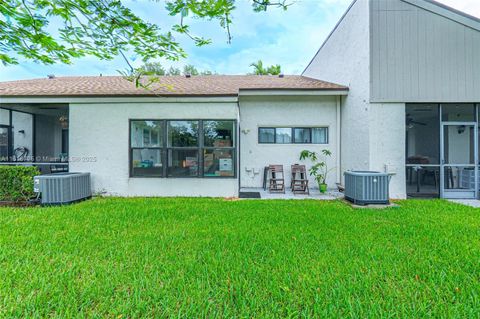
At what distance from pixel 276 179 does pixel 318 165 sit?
1736mm

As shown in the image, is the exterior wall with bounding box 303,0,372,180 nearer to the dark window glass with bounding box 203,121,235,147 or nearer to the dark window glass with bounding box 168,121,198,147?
the dark window glass with bounding box 203,121,235,147

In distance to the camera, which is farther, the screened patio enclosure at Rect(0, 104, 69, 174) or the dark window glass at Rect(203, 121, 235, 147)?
the screened patio enclosure at Rect(0, 104, 69, 174)

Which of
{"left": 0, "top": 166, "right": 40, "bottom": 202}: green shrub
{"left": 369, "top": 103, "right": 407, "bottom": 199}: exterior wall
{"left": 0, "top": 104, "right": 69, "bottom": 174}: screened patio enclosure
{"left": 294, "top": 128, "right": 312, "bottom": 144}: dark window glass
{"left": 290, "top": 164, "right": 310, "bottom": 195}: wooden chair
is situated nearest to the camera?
{"left": 0, "top": 166, "right": 40, "bottom": 202}: green shrub

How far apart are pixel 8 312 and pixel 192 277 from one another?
167 centimetres

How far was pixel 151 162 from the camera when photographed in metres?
7.55

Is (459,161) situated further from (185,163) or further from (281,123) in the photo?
(185,163)

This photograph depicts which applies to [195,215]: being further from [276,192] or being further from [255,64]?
[255,64]

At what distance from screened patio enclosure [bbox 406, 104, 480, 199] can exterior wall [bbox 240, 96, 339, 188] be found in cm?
248

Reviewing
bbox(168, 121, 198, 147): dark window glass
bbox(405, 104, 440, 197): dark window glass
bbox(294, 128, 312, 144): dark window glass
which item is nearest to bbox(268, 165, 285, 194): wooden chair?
bbox(294, 128, 312, 144): dark window glass

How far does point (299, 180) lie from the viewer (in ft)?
27.1

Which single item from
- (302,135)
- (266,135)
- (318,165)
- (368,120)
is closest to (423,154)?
(368,120)

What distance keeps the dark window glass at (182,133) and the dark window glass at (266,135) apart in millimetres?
2893

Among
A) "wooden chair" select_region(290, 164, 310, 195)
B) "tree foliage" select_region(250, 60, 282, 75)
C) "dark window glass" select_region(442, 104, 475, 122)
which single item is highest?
"tree foliage" select_region(250, 60, 282, 75)

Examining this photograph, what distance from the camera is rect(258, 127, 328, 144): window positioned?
9297 mm
